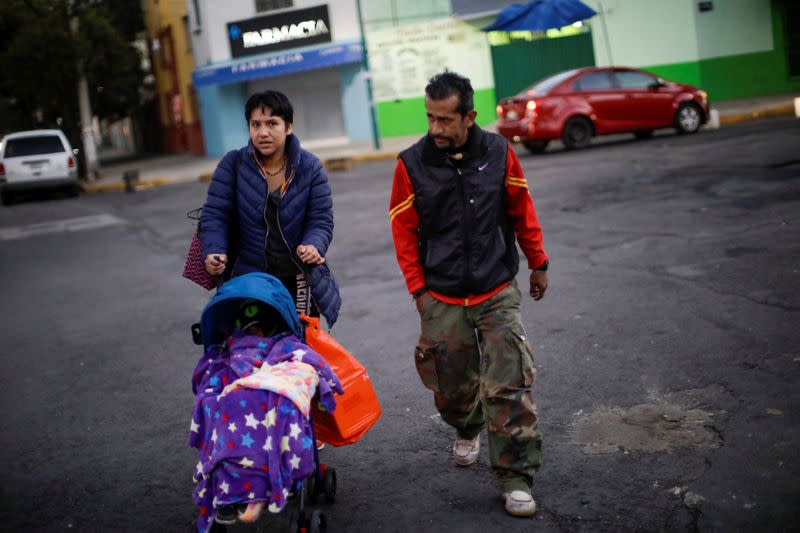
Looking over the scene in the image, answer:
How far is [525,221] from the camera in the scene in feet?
13.6

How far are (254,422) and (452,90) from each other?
161cm

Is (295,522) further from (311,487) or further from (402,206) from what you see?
(402,206)

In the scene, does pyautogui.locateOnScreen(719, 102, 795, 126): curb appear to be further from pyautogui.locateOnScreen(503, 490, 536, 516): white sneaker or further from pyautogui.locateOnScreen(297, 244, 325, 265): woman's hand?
pyautogui.locateOnScreen(503, 490, 536, 516): white sneaker

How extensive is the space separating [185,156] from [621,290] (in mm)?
32583

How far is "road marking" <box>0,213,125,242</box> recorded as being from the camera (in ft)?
53.2

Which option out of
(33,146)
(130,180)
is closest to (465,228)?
(130,180)

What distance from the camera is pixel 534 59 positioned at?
91.4ft

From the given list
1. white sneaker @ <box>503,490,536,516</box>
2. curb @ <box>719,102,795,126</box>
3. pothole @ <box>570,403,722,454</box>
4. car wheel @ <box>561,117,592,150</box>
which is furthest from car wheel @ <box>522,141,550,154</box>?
white sneaker @ <box>503,490,536,516</box>

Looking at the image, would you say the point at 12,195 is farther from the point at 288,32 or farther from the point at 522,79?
the point at 522,79

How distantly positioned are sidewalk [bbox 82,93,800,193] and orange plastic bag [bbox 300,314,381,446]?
57.8ft

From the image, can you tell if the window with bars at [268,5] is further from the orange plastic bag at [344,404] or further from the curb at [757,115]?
the orange plastic bag at [344,404]

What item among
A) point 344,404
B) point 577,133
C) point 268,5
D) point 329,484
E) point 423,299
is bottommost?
point 329,484

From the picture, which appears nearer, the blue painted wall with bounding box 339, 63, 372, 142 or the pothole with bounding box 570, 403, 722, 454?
the pothole with bounding box 570, 403, 722, 454

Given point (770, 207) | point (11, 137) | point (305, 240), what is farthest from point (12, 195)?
point (305, 240)
